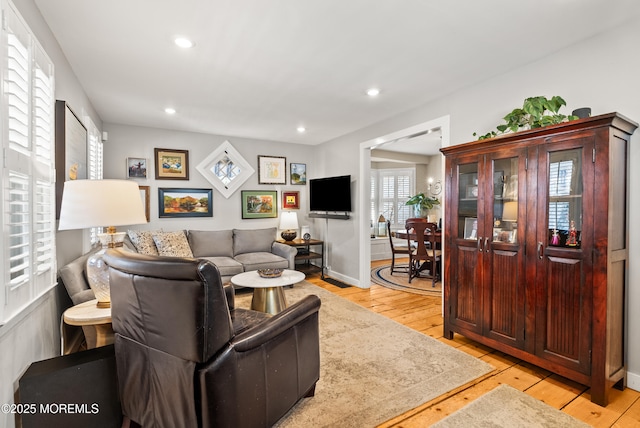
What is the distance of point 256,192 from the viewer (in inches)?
221

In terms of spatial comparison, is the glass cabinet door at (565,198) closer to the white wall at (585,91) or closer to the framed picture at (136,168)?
the white wall at (585,91)

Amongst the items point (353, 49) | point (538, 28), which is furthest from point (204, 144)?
point (538, 28)

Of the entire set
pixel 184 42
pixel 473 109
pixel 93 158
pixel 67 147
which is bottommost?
pixel 67 147

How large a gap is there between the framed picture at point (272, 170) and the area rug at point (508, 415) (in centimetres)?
458

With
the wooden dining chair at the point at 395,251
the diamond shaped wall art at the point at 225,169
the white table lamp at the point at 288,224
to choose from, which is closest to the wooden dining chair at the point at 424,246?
the wooden dining chair at the point at 395,251

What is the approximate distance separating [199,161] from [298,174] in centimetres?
180

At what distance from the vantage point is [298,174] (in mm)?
6035

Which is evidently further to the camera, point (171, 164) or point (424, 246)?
point (424, 246)

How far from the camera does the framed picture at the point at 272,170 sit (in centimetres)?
567

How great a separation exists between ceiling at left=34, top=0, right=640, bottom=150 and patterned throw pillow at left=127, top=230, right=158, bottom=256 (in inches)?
66.3

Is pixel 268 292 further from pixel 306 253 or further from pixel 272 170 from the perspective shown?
pixel 272 170

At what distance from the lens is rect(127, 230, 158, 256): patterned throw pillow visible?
14.0 feet

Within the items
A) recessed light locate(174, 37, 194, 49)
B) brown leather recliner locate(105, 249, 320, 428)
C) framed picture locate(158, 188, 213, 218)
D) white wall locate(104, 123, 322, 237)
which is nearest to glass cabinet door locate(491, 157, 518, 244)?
brown leather recliner locate(105, 249, 320, 428)

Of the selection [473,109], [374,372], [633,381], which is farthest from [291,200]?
[633,381]
